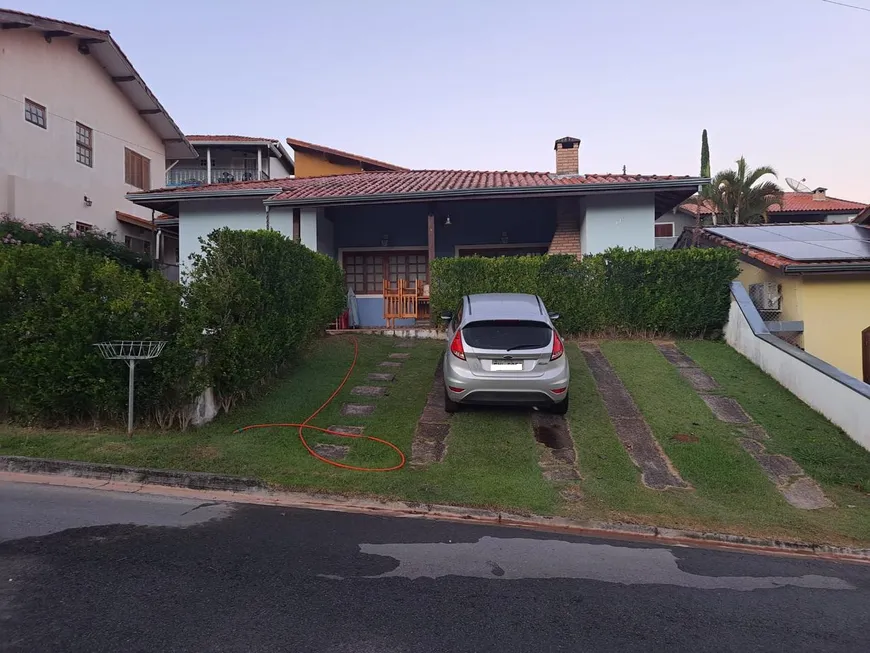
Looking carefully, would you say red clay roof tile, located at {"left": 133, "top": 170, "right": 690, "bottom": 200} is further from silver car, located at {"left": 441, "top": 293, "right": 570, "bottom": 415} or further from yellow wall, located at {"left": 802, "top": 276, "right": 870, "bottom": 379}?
silver car, located at {"left": 441, "top": 293, "right": 570, "bottom": 415}

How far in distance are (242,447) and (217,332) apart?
155 cm

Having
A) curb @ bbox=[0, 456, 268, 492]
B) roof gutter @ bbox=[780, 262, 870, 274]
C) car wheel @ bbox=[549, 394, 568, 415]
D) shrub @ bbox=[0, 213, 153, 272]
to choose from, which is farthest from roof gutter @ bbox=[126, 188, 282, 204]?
roof gutter @ bbox=[780, 262, 870, 274]

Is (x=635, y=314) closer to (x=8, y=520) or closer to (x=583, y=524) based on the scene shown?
(x=583, y=524)

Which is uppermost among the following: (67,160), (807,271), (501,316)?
(67,160)

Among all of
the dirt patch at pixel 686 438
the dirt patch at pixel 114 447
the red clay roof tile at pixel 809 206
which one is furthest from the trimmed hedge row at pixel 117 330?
the red clay roof tile at pixel 809 206

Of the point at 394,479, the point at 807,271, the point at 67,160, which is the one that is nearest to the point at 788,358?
the point at 807,271

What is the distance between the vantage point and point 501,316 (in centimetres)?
762

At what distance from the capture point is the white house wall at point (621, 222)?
13.7 metres

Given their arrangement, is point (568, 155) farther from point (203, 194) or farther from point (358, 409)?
point (358, 409)

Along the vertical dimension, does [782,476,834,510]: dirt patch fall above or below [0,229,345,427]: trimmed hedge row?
below

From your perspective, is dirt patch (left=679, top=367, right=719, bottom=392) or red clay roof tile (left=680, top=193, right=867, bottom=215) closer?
dirt patch (left=679, top=367, right=719, bottom=392)

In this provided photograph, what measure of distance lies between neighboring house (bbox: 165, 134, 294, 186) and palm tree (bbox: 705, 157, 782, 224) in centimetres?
1818

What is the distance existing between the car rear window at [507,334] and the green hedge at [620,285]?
15.3 ft

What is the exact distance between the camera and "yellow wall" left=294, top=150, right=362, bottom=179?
26.0 meters
